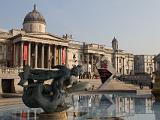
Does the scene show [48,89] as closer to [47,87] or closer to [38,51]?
[47,87]

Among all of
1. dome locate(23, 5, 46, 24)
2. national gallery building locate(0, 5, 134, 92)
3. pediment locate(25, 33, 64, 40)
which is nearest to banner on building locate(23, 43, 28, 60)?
national gallery building locate(0, 5, 134, 92)

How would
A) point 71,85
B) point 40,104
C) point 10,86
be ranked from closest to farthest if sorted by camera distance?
1. point 40,104
2. point 71,85
3. point 10,86

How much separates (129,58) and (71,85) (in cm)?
10265

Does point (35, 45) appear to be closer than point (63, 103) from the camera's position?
No

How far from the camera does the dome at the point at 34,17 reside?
74250 millimetres

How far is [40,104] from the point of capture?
15.0 metres

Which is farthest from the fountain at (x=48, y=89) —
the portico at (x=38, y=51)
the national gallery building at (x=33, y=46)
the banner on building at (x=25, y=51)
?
the banner on building at (x=25, y=51)

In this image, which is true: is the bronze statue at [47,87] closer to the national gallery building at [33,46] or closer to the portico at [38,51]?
the national gallery building at [33,46]

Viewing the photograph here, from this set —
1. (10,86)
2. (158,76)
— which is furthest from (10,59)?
(158,76)

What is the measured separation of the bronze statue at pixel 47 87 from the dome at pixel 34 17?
5991cm

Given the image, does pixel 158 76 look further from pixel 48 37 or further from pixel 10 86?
pixel 48 37

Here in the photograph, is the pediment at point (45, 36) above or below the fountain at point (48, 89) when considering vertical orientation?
above

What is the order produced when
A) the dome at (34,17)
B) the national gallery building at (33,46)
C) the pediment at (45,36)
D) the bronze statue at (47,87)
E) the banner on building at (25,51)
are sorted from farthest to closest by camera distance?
the dome at (34,17) → the pediment at (45,36) → the national gallery building at (33,46) → the banner on building at (25,51) → the bronze statue at (47,87)

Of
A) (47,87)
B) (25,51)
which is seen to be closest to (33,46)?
(25,51)
